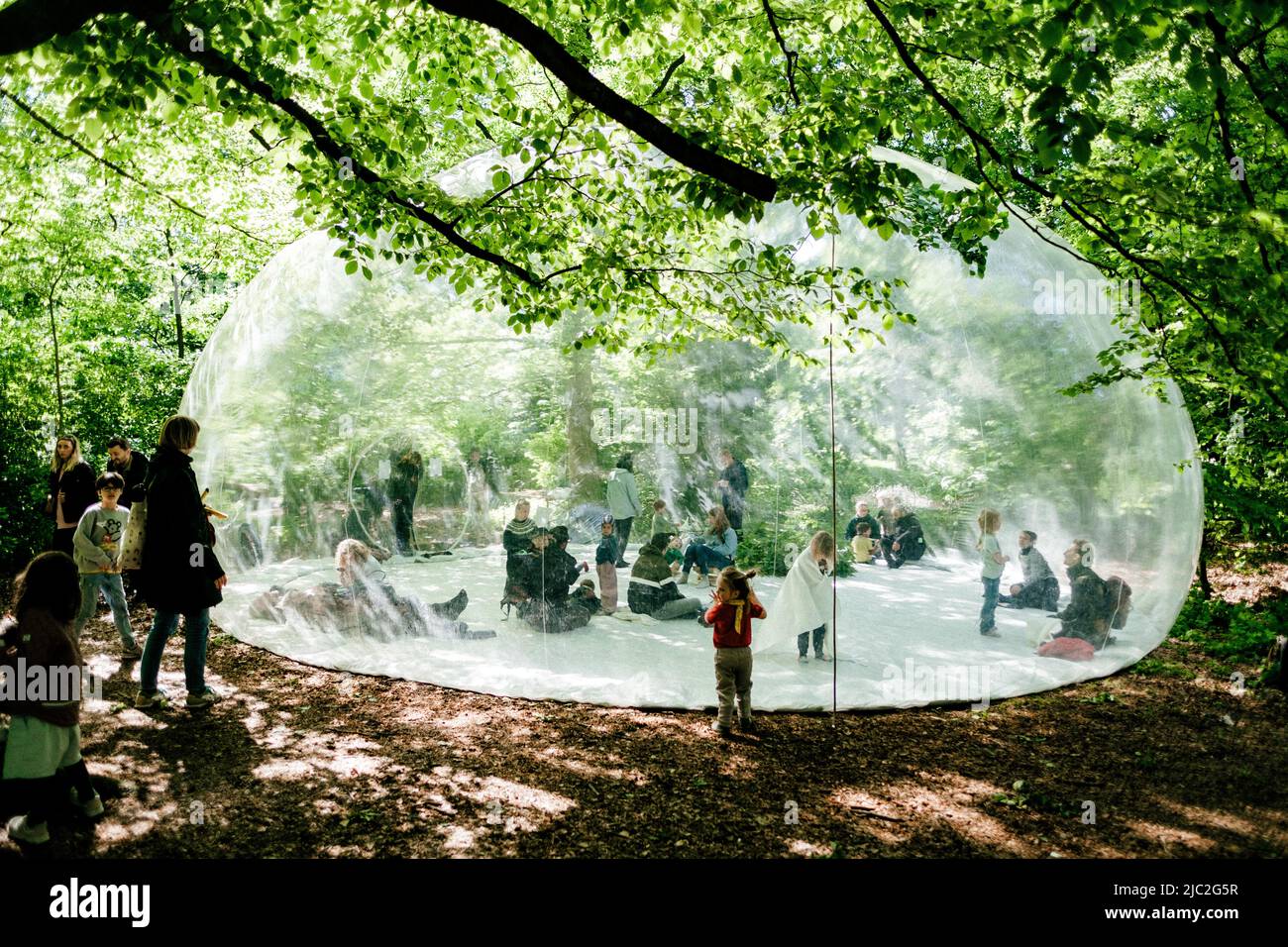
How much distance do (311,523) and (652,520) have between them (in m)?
3.17

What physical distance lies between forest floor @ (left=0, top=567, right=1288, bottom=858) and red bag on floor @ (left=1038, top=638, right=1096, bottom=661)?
31 cm

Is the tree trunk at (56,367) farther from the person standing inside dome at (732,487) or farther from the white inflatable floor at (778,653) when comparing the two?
the person standing inside dome at (732,487)

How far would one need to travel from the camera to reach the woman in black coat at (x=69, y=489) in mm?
8008

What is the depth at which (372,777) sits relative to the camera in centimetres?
530

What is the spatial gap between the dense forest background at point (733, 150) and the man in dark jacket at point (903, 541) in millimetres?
264

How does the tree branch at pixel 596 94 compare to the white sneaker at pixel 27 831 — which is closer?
the white sneaker at pixel 27 831

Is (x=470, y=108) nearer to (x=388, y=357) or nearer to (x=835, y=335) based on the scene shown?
(x=388, y=357)

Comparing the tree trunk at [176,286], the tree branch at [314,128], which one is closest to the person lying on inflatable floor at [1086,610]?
the tree branch at [314,128]

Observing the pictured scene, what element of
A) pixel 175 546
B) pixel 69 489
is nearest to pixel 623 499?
pixel 175 546

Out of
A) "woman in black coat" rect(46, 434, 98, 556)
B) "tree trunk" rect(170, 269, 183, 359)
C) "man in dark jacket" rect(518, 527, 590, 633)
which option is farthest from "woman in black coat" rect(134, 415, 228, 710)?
"tree trunk" rect(170, 269, 183, 359)

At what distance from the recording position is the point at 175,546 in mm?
5910

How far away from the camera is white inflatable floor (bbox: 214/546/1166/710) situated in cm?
659

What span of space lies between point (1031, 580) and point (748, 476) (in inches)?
96.1

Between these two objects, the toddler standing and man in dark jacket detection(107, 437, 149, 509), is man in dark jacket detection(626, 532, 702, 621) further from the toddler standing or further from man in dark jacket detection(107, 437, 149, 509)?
man in dark jacket detection(107, 437, 149, 509)
